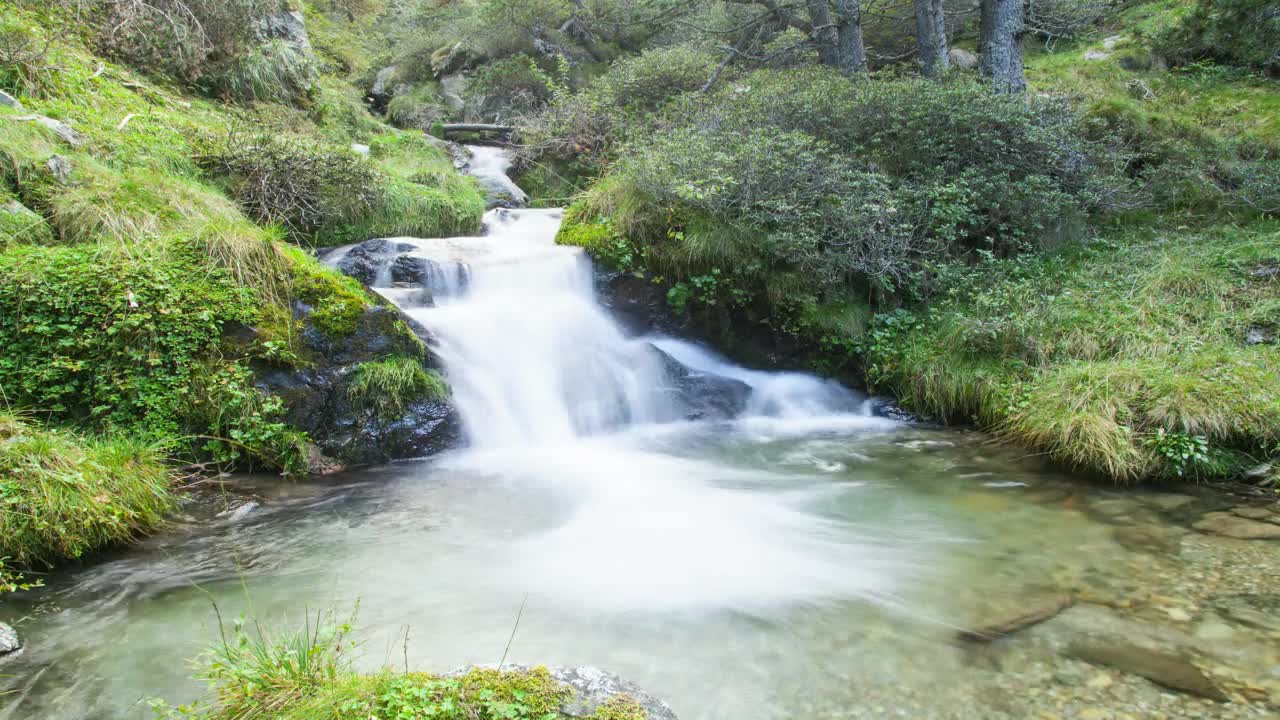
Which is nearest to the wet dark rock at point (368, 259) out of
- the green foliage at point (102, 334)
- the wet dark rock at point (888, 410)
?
the green foliage at point (102, 334)

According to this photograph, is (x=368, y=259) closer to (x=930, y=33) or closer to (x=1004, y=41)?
(x=930, y=33)

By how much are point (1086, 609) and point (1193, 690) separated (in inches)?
24.5

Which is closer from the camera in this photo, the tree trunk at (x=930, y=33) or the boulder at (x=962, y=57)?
the tree trunk at (x=930, y=33)

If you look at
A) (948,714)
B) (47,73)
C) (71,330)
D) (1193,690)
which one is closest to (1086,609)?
(1193,690)

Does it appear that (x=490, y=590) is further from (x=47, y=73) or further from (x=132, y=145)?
(x=47, y=73)

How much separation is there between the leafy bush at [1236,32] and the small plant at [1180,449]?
8190 millimetres

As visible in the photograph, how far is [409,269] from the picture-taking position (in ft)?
23.7

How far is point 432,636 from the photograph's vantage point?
297 centimetres

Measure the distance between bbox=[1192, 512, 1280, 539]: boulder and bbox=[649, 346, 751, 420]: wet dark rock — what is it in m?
3.98

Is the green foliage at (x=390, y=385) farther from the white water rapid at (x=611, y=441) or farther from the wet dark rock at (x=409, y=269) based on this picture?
the wet dark rock at (x=409, y=269)

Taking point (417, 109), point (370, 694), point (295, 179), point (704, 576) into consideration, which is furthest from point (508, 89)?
point (370, 694)

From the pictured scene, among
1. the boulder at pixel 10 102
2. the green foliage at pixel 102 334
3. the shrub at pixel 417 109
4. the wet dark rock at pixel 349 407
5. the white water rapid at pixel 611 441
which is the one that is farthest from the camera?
the shrub at pixel 417 109

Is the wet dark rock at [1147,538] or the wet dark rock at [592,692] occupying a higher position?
the wet dark rock at [592,692]

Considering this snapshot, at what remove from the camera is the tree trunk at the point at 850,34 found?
10.6m
